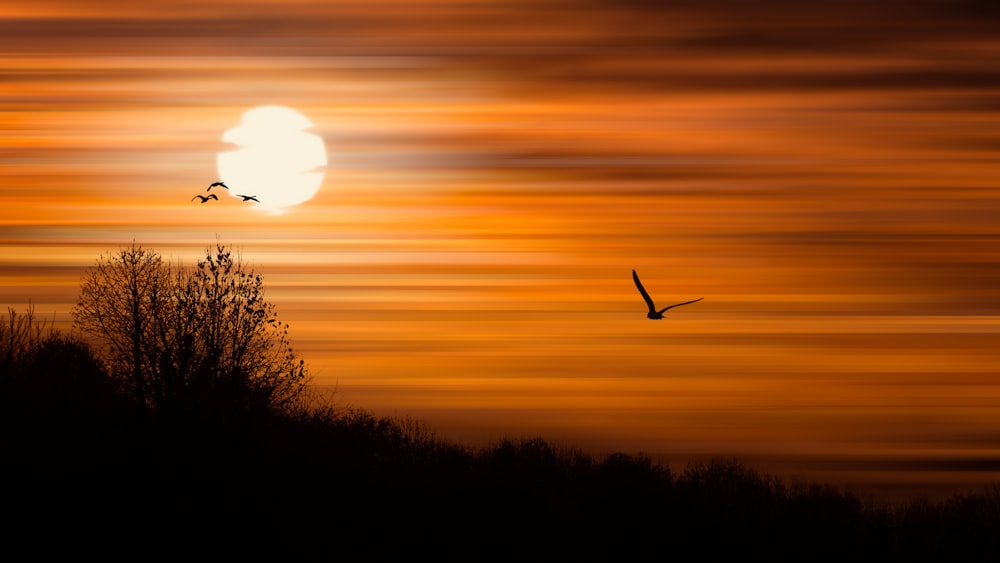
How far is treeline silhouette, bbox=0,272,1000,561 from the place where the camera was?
189ft

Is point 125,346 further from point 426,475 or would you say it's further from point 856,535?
point 856,535

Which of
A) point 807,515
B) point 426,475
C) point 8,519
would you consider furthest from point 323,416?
point 807,515

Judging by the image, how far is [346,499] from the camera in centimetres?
7056

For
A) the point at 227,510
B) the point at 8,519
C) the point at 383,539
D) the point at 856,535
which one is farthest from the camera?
the point at 856,535

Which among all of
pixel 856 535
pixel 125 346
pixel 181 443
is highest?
pixel 125 346

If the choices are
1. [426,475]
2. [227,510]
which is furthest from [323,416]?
[227,510]

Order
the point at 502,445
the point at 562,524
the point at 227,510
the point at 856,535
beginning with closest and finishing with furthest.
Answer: the point at 227,510
the point at 562,524
the point at 856,535
the point at 502,445

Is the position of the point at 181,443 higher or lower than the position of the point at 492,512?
higher

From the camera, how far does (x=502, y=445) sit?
95.4 metres

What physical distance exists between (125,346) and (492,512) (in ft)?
88.7

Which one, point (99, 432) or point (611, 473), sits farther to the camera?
point (611, 473)

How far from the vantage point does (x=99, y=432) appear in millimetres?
67000

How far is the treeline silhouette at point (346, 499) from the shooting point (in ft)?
189

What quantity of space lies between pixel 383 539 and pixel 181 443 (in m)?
13.9
